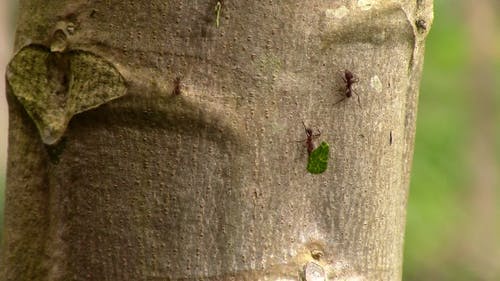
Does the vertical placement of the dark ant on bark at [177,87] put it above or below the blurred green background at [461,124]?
above

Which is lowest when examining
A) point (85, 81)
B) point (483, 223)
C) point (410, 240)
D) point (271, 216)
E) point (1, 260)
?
point (483, 223)

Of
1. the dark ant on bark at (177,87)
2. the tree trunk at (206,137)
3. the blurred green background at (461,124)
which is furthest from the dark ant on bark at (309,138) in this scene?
the blurred green background at (461,124)

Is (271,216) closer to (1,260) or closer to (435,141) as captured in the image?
(1,260)

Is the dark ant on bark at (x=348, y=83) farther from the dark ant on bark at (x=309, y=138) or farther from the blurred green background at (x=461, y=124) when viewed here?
the blurred green background at (x=461, y=124)

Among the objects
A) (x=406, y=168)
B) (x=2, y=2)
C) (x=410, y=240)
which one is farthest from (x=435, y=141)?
(x=406, y=168)

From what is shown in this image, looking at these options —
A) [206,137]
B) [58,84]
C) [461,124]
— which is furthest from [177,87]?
[461,124]
